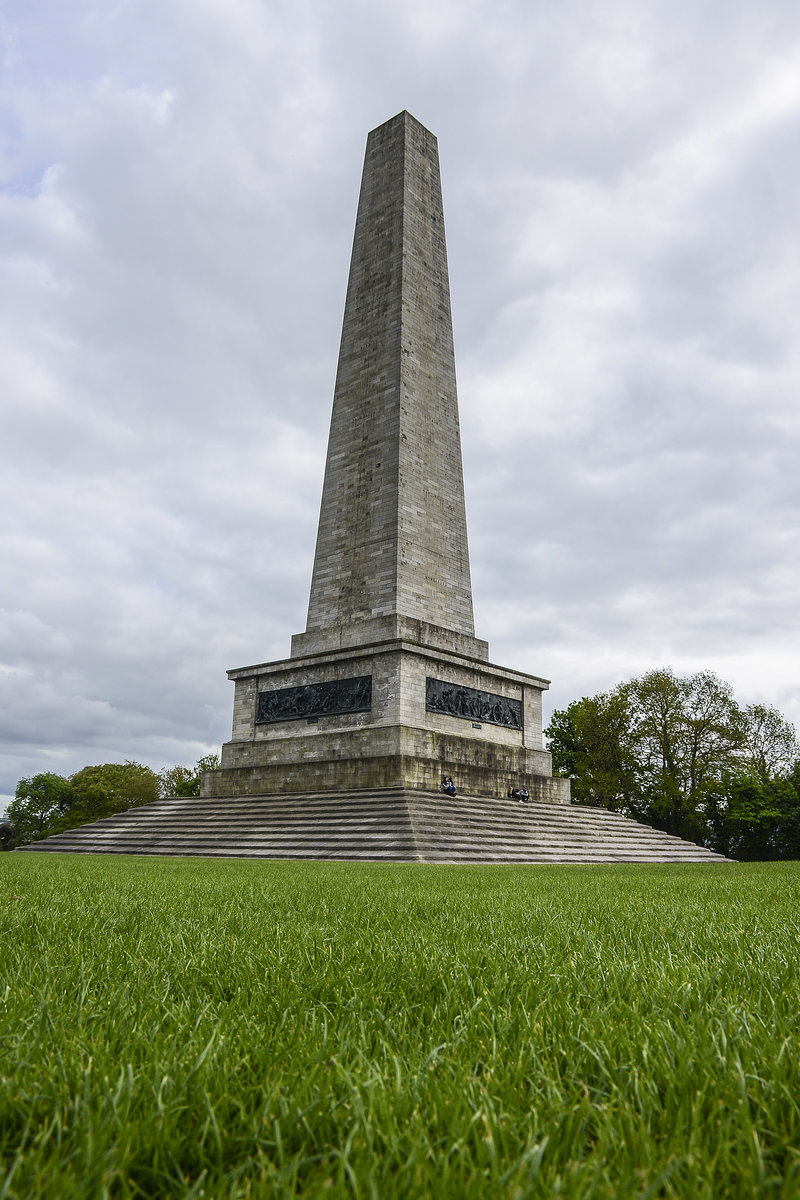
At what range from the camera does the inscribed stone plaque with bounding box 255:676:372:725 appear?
25.0 meters

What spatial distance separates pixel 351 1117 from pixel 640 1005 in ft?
4.04

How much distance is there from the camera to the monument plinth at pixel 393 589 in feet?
80.8

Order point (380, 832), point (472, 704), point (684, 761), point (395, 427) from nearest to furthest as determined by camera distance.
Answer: point (380, 832)
point (472, 704)
point (395, 427)
point (684, 761)

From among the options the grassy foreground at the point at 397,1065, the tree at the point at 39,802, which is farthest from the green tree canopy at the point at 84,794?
the grassy foreground at the point at 397,1065

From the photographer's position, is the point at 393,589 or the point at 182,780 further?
the point at 182,780

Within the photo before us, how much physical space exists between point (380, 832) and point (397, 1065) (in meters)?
17.0

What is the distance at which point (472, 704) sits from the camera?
26625 millimetres

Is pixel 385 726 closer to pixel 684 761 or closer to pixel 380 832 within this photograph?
pixel 380 832

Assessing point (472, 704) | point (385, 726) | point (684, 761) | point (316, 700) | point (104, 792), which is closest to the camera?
point (385, 726)

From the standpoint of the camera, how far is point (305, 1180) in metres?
1.20

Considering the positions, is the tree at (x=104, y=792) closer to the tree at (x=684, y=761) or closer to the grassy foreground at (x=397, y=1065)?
the tree at (x=684, y=761)

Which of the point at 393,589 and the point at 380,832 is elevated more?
the point at 393,589

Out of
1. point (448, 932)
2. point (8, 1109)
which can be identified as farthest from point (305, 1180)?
point (448, 932)

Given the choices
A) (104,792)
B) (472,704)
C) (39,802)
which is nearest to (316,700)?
(472,704)
